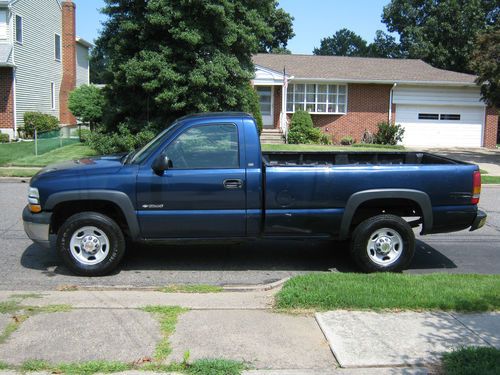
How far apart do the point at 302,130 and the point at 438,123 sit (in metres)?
8.32

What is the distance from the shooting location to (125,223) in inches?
261

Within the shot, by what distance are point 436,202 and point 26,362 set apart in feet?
15.4

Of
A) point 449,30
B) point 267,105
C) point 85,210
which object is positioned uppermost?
point 449,30

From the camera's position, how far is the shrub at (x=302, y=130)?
25984 mm

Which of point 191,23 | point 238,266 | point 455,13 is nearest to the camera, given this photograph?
point 238,266

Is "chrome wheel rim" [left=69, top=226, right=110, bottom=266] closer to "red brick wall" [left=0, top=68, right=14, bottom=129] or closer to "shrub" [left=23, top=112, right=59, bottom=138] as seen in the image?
"shrub" [left=23, top=112, right=59, bottom=138]

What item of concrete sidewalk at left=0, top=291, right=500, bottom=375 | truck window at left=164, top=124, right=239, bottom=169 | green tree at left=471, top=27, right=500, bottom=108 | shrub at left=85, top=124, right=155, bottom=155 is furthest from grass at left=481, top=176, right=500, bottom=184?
concrete sidewalk at left=0, top=291, right=500, bottom=375

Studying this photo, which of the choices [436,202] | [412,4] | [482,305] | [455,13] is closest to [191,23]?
[436,202]

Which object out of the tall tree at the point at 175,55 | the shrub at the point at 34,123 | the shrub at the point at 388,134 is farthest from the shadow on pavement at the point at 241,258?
the shrub at the point at 388,134

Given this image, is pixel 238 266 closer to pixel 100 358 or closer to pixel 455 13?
pixel 100 358

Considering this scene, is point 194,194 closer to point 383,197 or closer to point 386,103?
point 383,197

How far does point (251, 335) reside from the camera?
4.64 meters

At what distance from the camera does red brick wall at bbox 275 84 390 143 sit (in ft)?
95.2

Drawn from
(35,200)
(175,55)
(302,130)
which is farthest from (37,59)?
(35,200)
